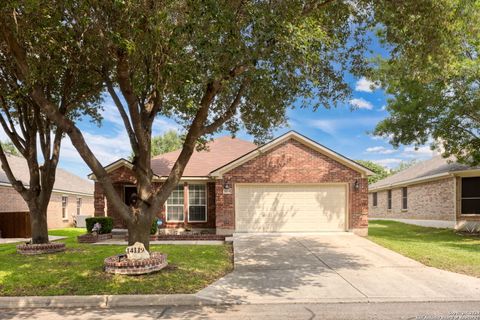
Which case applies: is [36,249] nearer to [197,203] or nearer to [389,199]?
[197,203]

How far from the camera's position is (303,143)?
17062 mm

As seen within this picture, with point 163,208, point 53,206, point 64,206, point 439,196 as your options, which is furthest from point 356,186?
point 64,206

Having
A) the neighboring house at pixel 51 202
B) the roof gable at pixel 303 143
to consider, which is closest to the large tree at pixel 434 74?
the roof gable at pixel 303 143

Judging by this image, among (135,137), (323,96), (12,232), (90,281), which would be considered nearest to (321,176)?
(323,96)

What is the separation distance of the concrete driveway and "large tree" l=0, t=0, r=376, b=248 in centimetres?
292

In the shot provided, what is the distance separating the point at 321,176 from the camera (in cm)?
1698

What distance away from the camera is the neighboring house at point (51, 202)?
63.0ft

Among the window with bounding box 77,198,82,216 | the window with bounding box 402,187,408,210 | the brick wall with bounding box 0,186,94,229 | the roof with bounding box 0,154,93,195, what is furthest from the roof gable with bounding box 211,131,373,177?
the window with bounding box 77,198,82,216

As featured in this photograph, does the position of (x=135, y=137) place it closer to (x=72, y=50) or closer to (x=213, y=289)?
(x=72, y=50)

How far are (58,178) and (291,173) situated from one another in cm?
2141

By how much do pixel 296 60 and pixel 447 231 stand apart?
16609 millimetres

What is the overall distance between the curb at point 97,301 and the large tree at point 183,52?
2.12 m

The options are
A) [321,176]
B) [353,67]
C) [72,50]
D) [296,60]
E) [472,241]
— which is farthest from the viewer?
[321,176]

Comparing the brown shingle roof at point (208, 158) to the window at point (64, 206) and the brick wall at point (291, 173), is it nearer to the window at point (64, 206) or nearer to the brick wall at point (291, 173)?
the brick wall at point (291, 173)
